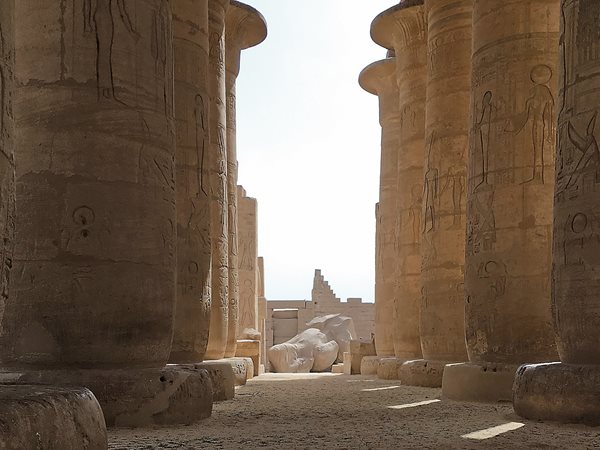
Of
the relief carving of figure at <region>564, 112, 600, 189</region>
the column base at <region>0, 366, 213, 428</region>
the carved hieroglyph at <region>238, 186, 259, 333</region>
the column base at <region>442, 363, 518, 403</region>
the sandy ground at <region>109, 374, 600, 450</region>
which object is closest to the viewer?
the sandy ground at <region>109, 374, 600, 450</region>

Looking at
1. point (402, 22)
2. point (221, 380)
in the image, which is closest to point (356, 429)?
point (221, 380)

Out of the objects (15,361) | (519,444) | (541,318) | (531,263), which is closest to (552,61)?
(531,263)

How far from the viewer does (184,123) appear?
9.18 meters

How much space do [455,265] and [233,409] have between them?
14.3 ft

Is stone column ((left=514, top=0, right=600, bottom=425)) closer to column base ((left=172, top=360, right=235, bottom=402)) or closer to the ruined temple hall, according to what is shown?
the ruined temple hall

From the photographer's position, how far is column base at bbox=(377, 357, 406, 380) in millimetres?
14023

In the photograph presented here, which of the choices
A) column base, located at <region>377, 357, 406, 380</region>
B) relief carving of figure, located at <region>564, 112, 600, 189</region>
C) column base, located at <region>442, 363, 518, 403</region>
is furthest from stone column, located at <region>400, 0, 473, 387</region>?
relief carving of figure, located at <region>564, 112, 600, 189</region>

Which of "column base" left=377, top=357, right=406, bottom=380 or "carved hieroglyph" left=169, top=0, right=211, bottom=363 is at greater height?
"carved hieroglyph" left=169, top=0, right=211, bottom=363

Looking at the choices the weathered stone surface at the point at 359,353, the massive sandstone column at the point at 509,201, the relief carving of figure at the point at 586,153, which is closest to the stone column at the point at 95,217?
the relief carving of figure at the point at 586,153

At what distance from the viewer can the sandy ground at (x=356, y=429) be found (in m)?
5.36

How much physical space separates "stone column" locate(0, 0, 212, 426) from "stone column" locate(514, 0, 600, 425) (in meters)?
2.89

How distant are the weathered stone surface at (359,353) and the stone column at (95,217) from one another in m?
12.7

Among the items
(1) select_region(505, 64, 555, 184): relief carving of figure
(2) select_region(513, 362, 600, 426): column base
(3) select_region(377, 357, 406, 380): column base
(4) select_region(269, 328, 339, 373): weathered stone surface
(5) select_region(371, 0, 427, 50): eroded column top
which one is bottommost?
(4) select_region(269, 328, 339, 373): weathered stone surface

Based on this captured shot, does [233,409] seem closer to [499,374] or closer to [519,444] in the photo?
[499,374]
